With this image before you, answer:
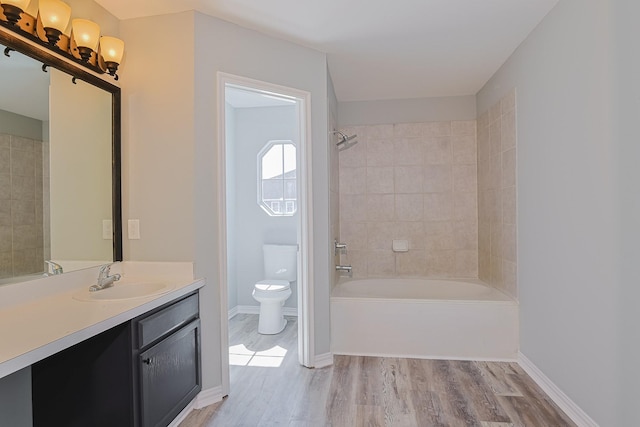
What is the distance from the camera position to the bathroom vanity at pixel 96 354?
4.46 feet

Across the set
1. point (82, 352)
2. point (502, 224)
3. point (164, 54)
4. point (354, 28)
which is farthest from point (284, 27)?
point (502, 224)

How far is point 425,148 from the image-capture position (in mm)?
3754

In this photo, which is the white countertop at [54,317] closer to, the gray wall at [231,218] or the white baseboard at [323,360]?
the white baseboard at [323,360]

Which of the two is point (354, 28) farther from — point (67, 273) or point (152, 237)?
point (67, 273)

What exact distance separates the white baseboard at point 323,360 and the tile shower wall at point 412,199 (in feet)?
4.03

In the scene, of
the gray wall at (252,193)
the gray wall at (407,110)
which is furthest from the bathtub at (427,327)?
the gray wall at (407,110)

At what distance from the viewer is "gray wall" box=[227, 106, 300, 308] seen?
403 cm

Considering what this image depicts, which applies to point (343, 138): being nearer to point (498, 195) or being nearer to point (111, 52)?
point (498, 195)

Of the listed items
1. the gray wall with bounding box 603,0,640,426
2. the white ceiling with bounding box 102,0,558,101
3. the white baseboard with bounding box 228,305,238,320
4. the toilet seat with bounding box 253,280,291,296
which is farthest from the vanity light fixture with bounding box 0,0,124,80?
the white baseboard with bounding box 228,305,238,320

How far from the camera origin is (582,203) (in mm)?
1863

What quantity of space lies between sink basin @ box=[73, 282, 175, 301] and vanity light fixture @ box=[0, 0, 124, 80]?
116cm

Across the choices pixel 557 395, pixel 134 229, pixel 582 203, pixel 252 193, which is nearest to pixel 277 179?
pixel 252 193

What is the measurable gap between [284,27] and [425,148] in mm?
2064

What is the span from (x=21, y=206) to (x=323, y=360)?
6.92 feet
